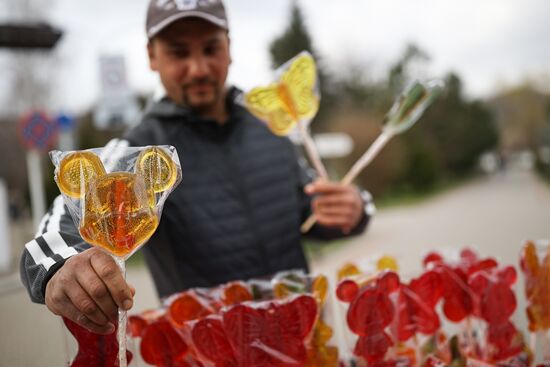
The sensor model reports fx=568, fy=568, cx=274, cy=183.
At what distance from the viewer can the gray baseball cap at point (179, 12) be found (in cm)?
139

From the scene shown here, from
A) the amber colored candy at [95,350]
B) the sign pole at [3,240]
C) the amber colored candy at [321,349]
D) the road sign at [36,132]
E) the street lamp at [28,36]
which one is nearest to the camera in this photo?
the amber colored candy at [95,350]

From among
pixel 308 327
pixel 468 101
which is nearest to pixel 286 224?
pixel 308 327

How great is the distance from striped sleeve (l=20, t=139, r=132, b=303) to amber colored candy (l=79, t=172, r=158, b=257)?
0.12 feet

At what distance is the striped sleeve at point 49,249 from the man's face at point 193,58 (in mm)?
554

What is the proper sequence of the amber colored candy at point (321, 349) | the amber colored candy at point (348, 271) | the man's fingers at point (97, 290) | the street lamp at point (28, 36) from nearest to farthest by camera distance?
the man's fingers at point (97, 290), the amber colored candy at point (321, 349), the amber colored candy at point (348, 271), the street lamp at point (28, 36)

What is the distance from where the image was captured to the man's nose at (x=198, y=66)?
144cm

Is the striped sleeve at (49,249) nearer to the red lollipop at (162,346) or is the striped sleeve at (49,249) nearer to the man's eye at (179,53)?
the red lollipop at (162,346)

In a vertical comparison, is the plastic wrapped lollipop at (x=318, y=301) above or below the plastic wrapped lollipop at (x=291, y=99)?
→ below

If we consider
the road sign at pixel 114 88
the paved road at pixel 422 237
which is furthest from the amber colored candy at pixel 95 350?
the road sign at pixel 114 88

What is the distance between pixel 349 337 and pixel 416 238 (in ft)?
28.5

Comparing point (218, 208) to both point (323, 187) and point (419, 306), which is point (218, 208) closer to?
point (323, 187)

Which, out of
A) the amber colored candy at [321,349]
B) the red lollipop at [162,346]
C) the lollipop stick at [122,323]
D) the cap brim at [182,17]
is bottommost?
the amber colored candy at [321,349]

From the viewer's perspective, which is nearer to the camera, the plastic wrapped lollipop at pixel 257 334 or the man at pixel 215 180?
the plastic wrapped lollipop at pixel 257 334

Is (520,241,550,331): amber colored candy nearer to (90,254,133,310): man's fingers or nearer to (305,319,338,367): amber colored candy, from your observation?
(305,319,338,367): amber colored candy
